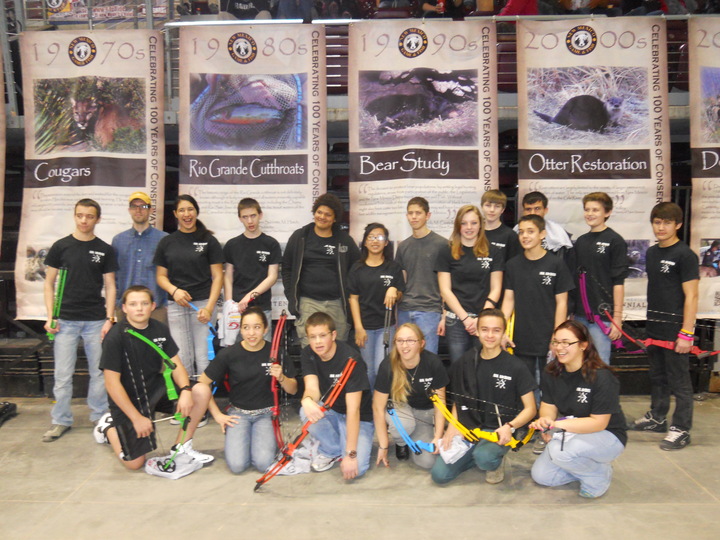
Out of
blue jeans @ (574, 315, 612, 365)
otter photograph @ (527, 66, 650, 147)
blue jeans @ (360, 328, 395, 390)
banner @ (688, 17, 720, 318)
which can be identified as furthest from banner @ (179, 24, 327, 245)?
banner @ (688, 17, 720, 318)

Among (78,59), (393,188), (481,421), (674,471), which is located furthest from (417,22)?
(674,471)

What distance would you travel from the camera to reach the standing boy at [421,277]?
5.05 m

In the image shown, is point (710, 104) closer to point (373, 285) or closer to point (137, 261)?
point (373, 285)

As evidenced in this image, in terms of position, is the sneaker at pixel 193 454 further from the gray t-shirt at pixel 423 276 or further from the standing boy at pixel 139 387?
the gray t-shirt at pixel 423 276

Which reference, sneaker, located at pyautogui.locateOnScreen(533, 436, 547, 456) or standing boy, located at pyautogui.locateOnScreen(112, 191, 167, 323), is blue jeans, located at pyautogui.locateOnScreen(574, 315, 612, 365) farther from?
standing boy, located at pyautogui.locateOnScreen(112, 191, 167, 323)

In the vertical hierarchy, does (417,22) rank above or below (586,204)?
above

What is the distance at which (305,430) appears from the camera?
4.23 metres

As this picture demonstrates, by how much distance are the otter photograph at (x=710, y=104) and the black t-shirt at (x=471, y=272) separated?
103 inches

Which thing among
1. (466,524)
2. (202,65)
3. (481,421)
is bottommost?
(466,524)

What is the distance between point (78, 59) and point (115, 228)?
1.61 meters

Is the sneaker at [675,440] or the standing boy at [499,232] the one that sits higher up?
the standing boy at [499,232]

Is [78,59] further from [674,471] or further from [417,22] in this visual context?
[674,471]

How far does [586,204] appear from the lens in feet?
16.6

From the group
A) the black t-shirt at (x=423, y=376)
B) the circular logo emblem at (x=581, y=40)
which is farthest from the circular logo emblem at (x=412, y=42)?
the black t-shirt at (x=423, y=376)
